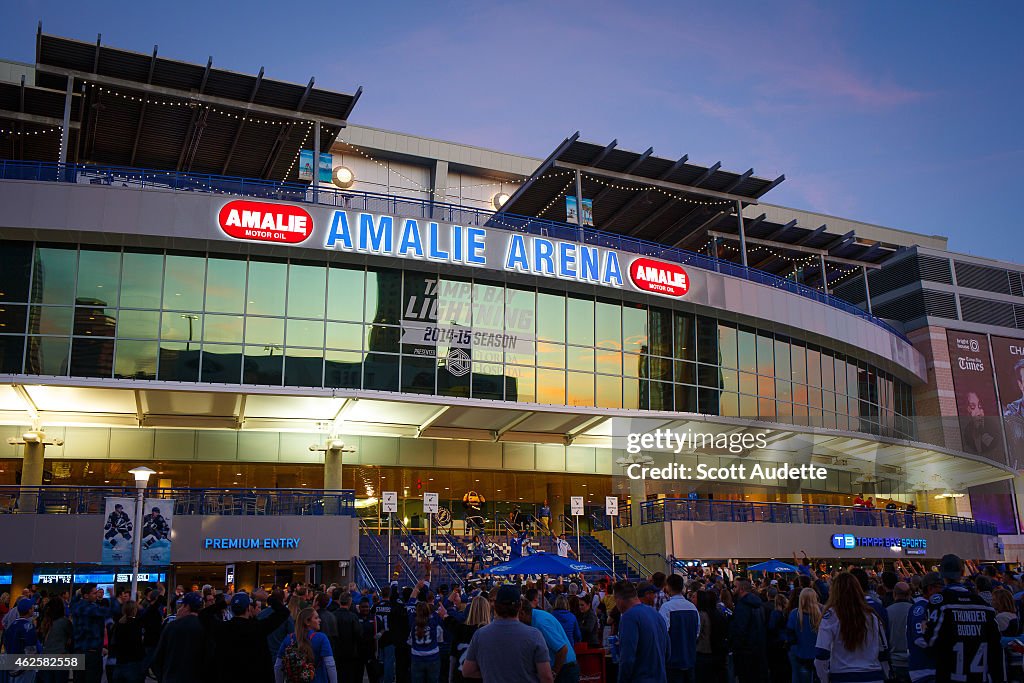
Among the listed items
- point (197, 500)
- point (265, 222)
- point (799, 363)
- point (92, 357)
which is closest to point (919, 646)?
point (197, 500)

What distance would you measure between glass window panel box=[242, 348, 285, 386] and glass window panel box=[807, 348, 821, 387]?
23573 millimetres

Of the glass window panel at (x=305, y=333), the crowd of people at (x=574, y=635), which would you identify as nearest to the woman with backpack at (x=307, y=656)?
the crowd of people at (x=574, y=635)

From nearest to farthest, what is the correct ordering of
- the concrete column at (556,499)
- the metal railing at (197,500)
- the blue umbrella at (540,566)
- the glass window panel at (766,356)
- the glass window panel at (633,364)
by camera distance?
the blue umbrella at (540,566) → the metal railing at (197,500) → the glass window panel at (633,364) → the glass window panel at (766,356) → the concrete column at (556,499)

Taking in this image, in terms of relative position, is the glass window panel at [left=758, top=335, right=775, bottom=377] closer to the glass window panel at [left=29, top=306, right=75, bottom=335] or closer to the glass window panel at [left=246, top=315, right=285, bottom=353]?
the glass window panel at [left=246, top=315, right=285, bottom=353]

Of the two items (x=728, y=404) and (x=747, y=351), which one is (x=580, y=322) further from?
(x=747, y=351)

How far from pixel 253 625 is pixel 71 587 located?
884 inches

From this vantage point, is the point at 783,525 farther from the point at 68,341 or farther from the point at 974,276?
the point at 974,276

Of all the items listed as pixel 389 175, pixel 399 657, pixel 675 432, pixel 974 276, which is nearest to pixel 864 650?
pixel 399 657

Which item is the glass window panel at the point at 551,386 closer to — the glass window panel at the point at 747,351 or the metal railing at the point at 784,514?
the metal railing at the point at 784,514

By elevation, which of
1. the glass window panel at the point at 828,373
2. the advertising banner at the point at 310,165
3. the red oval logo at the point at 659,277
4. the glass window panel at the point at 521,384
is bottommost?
the glass window panel at the point at 521,384

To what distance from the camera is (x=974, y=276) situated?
59.0 metres

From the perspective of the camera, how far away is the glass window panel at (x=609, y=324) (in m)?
34.7

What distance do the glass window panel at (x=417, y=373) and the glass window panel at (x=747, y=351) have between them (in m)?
14.0

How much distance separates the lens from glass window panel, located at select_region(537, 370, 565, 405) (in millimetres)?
32906
